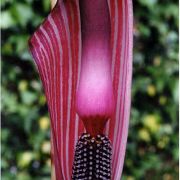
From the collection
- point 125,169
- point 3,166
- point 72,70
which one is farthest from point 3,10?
point 72,70

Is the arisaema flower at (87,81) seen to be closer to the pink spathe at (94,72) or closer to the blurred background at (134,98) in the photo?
the pink spathe at (94,72)

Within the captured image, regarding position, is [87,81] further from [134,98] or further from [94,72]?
[134,98]

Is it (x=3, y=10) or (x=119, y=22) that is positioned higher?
(x=3, y=10)

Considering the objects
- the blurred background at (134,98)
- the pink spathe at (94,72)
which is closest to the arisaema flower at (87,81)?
the pink spathe at (94,72)

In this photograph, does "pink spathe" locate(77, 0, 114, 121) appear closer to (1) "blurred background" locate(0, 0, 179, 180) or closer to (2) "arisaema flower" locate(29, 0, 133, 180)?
(2) "arisaema flower" locate(29, 0, 133, 180)

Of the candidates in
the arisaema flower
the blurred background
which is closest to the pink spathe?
the arisaema flower

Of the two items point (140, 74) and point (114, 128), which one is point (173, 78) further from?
point (114, 128)

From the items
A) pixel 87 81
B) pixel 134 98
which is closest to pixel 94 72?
pixel 87 81
